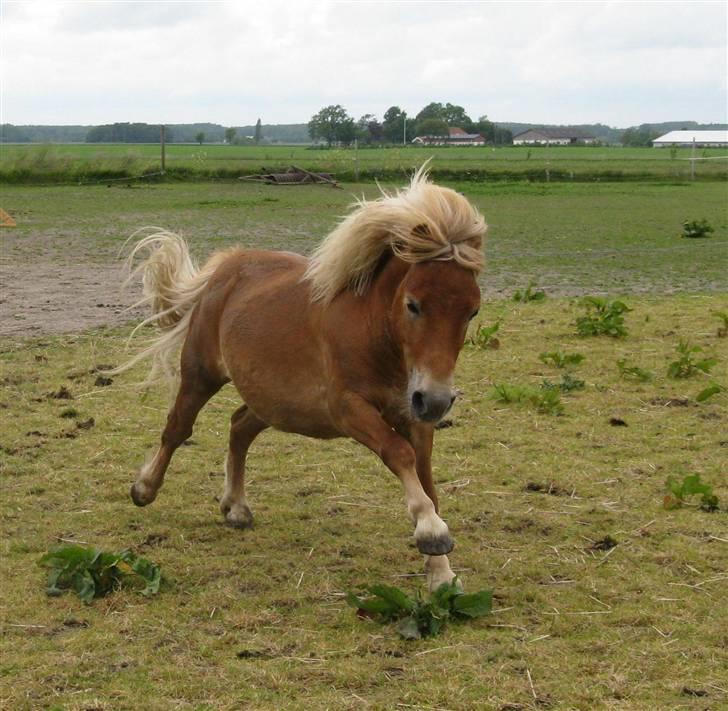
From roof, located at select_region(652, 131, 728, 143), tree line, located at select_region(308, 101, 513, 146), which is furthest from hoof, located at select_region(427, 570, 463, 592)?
roof, located at select_region(652, 131, 728, 143)

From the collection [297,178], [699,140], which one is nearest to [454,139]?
[699,140]

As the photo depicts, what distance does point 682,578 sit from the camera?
15.6 ft

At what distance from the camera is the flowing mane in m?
4.34

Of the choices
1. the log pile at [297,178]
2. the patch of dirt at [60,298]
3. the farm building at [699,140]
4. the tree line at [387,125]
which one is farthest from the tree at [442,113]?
the patch of dirt at [60,298]

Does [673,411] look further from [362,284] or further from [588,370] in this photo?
[362,284]

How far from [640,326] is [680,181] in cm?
3136

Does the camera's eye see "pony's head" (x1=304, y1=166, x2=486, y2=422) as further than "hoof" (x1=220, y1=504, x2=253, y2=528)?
No

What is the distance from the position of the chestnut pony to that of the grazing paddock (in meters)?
0.44

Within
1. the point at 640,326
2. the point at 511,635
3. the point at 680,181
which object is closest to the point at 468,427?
the point at 511,635

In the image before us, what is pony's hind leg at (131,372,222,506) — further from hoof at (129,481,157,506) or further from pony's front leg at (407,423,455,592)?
pony's front leg at (407,423,455,592)

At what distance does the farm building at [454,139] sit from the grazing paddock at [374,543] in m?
69.1

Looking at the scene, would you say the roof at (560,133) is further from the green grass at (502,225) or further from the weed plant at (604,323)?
the weed plant at (604,323)

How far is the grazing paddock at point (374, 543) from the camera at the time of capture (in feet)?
12.4

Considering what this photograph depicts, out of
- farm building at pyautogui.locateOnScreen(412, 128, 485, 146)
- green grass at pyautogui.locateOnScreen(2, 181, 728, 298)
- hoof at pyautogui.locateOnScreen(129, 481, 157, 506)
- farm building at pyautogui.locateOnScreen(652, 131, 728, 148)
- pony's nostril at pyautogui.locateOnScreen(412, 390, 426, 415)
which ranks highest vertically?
farm building at pyautogui.locateOnScreen(652, 131, 728, 148)
